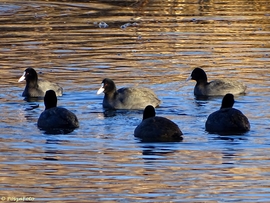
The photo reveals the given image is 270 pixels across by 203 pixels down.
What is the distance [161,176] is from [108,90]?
6.43 metres

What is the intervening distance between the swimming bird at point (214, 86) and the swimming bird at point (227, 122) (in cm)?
374

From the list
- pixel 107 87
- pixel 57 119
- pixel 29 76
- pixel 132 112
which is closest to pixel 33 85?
pixel 29 76

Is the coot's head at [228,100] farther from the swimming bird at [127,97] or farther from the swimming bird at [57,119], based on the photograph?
the swimming bird at [57,119]

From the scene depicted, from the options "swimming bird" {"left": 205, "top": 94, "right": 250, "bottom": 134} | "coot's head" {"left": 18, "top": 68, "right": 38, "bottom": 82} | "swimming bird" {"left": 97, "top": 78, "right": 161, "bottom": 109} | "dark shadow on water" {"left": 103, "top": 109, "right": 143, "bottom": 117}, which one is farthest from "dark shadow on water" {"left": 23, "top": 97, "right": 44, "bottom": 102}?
"swimming bird" {"left": 205, "top": 94, "right": 250, "bottom": 134}

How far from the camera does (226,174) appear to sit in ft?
39.1

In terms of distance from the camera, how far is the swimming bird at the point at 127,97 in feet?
57.8

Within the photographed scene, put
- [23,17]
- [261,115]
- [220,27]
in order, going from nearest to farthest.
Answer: [261,115], [220,27], [23,17]

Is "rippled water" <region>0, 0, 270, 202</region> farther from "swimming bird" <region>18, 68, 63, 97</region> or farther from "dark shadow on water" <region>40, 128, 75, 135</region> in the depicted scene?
"swimming bird" <region>18, 68, 63, 97</region>

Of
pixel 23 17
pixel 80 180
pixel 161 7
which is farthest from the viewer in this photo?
pixel 161 7

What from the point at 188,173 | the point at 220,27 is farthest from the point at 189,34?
the point at 188,173

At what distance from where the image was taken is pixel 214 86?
19531 mm

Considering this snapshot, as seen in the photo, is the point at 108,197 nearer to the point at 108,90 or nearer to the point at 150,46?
the point at 108,90

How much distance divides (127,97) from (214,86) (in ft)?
8.54

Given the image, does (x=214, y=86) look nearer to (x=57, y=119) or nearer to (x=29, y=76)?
(x=29, y=76)
